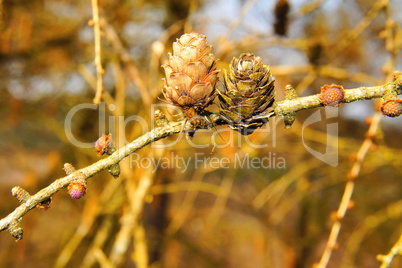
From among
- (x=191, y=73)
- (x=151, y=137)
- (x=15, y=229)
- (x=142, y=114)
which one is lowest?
(x=15, y=229)

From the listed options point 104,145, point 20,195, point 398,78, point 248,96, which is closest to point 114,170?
point 104,145

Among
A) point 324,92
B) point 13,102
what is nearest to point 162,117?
point 324,92

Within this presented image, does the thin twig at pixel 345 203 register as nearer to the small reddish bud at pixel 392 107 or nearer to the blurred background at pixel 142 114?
the small reddish bud at pixel 392 107

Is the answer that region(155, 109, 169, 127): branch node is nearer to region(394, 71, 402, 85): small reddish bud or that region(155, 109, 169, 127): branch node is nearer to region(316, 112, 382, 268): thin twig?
region(394, 71, 402, 85): small reddish bud

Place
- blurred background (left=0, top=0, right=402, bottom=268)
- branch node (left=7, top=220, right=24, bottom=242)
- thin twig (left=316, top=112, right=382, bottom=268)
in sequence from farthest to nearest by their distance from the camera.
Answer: blurred background (left=0, top=0, right=402, bottom=268) → thin twig (left=316, top=112, right=382, bottom=268) → branch node (left=7, top=220, right=24, bottom=242)

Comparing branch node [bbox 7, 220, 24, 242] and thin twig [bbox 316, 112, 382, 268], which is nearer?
branch node [bbox 7, 220, 24, 242]

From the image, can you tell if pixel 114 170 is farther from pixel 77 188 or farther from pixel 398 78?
pixel 398 78

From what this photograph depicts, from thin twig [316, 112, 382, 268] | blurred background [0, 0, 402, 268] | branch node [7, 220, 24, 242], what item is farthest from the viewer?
blurred background [0, 0, 402, 268]

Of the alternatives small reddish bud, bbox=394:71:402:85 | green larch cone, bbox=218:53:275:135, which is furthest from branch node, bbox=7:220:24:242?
small reddish bud, bbox=394:71:402:85
